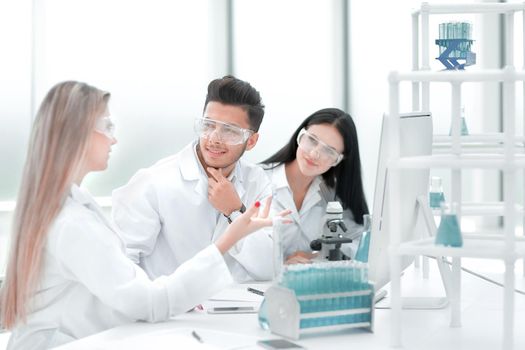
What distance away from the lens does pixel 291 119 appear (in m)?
5.96

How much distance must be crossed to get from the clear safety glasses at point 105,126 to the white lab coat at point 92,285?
17 cm

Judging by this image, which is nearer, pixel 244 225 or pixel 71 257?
pixel 71 257

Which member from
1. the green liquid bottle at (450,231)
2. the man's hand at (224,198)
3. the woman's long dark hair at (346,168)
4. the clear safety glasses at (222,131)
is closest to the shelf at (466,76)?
the green liquid bottle at (450,231)

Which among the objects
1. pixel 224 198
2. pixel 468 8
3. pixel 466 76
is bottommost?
pixel 224 198

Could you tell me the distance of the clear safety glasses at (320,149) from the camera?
328 cm

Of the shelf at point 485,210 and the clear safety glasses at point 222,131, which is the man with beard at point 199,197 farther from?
the shelf at point 485,210

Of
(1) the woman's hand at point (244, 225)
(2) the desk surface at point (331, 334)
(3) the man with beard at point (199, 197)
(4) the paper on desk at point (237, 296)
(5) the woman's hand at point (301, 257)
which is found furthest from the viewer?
(3) the man with beard at point (199, 197)

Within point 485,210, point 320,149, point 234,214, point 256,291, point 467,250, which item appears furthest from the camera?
point 320,149

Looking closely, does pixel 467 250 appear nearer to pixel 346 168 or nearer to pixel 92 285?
pixel 92 285

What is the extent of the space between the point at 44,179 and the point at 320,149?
4.59ft

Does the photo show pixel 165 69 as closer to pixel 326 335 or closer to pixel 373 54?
pixel 373 54

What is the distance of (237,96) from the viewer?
316cm

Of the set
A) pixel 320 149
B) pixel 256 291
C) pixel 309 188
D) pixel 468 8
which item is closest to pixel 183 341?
pixel 256 291

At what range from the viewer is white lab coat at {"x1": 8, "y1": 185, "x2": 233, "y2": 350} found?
2.13 metres
